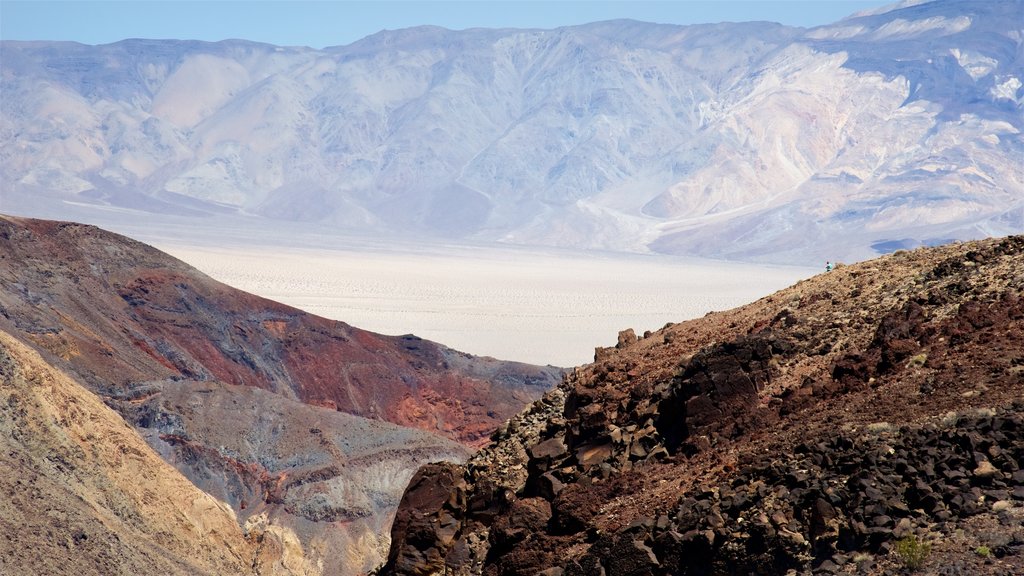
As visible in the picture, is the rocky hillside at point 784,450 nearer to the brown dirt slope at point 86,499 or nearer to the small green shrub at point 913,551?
the small green shrub at point 913,551

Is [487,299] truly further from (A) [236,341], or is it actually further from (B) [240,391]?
(B) [240,391]

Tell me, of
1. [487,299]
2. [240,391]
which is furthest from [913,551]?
[487,299]

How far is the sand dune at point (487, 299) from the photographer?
5768 inches

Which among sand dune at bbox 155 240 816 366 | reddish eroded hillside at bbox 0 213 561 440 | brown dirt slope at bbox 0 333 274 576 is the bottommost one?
brown dirt slope at bbox 0 333 274 576

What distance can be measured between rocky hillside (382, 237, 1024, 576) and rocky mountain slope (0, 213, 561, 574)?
67.1ft

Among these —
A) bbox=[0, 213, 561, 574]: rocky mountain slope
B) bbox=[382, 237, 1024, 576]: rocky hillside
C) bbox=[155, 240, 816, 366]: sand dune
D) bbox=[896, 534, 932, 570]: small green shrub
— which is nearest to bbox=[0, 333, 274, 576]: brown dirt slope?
bbox=[0, 213, 561, 574]: rocky mountain slope

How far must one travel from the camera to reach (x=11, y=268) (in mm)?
70438

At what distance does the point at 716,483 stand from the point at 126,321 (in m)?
66.2

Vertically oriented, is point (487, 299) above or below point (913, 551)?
above

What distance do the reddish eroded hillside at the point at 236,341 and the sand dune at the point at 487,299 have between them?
40.8 m

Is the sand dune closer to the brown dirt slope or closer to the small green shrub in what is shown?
the brown dirt slope

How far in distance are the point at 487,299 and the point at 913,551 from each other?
164 metres

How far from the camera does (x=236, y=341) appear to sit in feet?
280

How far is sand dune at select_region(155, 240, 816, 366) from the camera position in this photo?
146500 millimetres
